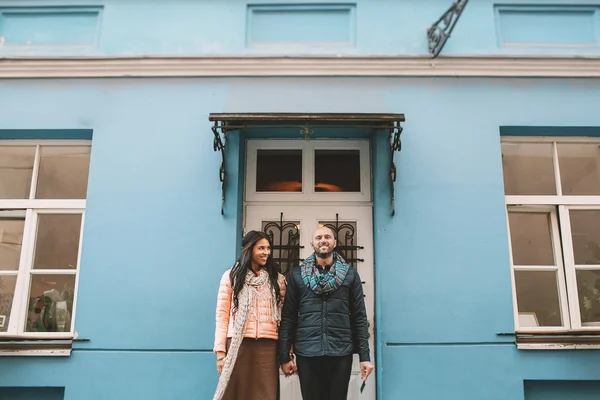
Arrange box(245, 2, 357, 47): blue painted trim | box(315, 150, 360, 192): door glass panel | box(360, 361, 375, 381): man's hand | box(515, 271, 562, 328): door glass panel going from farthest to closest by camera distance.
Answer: box(245, 2, 357, 47): blue painted trim
box(315, 150, 360, 192): door glass panel
box(515, 271, 562, 328): door glass panel
box(360, 361, 375, 381): man's hand

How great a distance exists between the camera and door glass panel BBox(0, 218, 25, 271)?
4.73 metres

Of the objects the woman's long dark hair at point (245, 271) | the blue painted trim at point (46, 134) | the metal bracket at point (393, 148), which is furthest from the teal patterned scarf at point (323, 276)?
the blue painted trim at point (46, 134)

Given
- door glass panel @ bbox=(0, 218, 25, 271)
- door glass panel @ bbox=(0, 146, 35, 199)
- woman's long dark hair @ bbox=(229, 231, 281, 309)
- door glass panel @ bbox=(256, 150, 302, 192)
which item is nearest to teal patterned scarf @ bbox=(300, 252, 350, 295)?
woman's long dark hair @ bbox=(229, 231, 281, 309)

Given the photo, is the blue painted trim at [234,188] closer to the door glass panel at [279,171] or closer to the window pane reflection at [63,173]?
the door glass panel at [279,171]

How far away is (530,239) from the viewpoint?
183 inches

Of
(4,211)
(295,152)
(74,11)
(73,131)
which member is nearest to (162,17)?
(74,11)

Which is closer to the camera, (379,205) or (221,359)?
(221,359)

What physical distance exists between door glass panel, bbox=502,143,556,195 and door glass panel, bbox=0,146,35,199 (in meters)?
4.35

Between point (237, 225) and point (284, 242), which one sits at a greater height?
point (237, 225)

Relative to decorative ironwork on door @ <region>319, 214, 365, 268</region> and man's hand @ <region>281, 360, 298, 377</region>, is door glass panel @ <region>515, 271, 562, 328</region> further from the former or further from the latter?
man's hand @ <region>281, 360, 298, 377</region>

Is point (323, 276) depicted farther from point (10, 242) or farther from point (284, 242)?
point (10, 242)

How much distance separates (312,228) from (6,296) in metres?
2.75

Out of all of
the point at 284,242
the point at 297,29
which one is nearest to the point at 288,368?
the point at 284,242

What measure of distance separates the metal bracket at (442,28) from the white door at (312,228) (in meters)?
1.54
